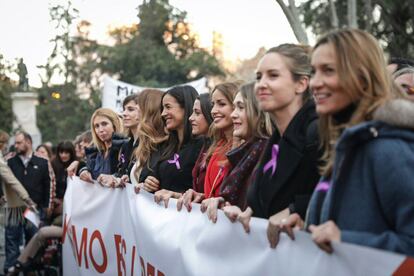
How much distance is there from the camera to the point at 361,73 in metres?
2.93

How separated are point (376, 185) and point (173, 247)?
7.17 ft

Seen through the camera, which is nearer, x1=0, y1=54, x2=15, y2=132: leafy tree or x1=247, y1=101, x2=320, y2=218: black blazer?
x1=247, y1=101, x2=320, y2=218: black blazer

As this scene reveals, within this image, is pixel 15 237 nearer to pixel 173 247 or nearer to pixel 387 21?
pixel 173 247

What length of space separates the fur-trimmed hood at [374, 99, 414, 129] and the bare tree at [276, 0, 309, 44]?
30.5 ft

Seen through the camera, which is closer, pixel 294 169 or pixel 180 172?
pixel 294 169

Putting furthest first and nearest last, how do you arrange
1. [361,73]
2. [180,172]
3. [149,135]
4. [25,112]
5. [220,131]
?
[25,112], [149,135], [180,172], [220,131], [361,73]

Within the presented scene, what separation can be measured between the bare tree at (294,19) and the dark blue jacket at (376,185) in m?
9.26

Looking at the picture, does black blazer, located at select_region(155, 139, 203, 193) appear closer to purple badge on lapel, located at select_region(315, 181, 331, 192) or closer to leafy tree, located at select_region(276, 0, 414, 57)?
purple badge on lapel, located at select_region(315, 181, 331, 192)

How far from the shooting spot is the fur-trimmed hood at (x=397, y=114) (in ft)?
8.95

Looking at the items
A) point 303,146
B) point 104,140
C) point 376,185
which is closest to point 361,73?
point 376,185

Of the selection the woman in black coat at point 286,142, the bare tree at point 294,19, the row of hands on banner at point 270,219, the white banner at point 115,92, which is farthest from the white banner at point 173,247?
the white banner at point 115,92

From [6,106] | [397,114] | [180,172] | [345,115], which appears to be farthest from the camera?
[6,106]

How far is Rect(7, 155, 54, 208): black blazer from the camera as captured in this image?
10859 mm

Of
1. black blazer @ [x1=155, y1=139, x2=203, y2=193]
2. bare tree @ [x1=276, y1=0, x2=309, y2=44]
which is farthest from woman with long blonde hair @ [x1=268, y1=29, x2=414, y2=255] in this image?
bare tree @ [x1=276, y1=0, x2=309, y2=44]
